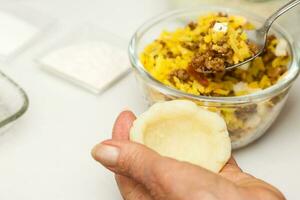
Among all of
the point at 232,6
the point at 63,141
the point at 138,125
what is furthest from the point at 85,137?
the point at 232,6

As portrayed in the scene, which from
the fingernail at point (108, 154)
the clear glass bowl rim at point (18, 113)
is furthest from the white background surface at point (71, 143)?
the fingernail at point (108, 154)

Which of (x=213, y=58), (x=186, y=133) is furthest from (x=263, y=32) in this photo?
(x=186, y=133)

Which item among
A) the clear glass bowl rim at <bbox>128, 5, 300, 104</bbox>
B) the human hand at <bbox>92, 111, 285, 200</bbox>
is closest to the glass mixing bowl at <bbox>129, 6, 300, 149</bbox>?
the clear glass bowl rim at <bbox>128, 5, 300, 104</bbox>

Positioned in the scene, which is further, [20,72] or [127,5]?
[127,5]

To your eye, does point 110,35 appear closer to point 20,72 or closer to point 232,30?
point 20,72

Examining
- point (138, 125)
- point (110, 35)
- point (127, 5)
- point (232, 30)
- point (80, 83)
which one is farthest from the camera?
point (127, 5)

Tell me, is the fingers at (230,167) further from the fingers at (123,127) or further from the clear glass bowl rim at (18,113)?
the clear glass bowl rim at (18,113)
